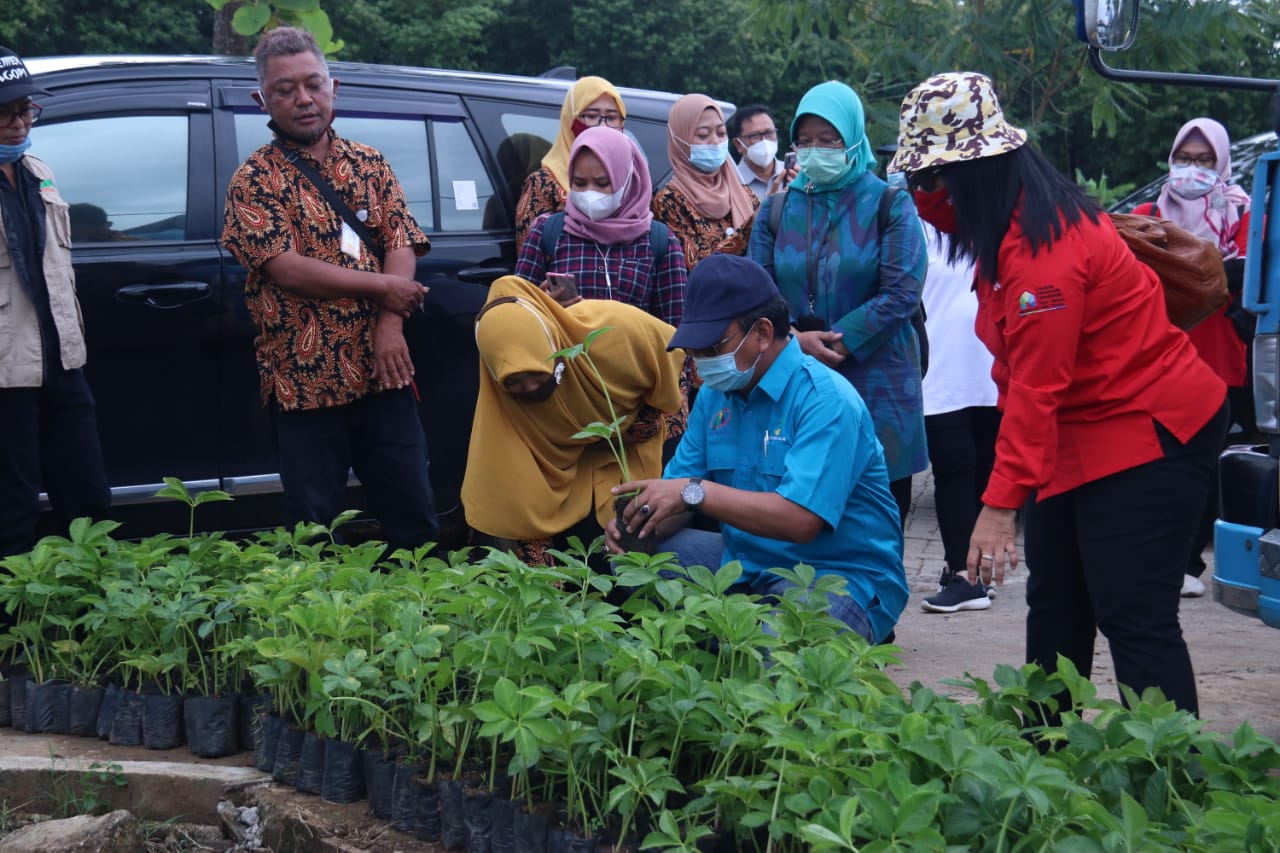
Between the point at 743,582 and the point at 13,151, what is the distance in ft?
8.53

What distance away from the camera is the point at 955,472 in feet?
19.8

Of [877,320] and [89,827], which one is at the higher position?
[877,320]

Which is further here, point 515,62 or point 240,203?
point 515,62

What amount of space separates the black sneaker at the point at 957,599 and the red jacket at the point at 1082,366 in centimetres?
242

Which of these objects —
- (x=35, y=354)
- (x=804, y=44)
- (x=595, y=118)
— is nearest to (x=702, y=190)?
(x=595, y=118)

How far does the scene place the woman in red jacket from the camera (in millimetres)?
3330

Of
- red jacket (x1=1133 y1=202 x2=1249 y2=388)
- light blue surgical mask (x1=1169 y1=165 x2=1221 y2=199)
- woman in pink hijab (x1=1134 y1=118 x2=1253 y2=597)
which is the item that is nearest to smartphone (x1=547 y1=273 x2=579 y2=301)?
red jacket (x1=1133 y1=202 x2=1249 y2=388)

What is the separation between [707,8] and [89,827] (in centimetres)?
2898

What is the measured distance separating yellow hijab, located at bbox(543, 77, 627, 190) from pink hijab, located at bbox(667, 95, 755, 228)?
0.87 ft

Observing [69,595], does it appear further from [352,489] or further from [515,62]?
[515,62]

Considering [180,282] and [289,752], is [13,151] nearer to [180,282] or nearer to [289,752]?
[180,282]

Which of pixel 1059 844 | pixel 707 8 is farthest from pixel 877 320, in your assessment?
pixel 707 8

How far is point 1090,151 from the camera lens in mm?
25125

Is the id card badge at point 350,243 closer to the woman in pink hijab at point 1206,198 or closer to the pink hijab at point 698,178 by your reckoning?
the pink hijab at point 698,178
